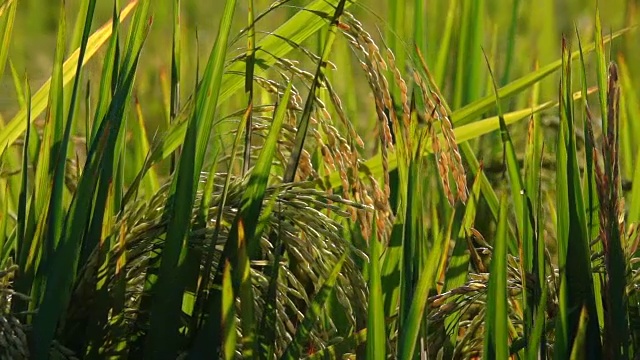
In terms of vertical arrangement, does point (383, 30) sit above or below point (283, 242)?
above

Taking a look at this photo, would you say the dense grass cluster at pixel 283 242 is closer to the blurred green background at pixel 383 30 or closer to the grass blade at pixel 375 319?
the grass blade at pixel 375 319

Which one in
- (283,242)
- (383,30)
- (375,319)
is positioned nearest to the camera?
(375,319)

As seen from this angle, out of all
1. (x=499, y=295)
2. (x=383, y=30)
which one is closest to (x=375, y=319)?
(x=499, y=295)

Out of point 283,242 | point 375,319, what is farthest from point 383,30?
point 375,319

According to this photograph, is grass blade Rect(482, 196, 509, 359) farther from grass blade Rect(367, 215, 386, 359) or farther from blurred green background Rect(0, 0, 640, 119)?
blurred green background Rect(0, 0, 640, 119)

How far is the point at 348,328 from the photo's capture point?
1204mm

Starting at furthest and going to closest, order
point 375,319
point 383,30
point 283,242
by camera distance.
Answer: point 383,30
point 283,242
point 375,319

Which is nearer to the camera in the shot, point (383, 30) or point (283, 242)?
point (283, 242)

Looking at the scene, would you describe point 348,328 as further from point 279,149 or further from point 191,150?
point 191,150

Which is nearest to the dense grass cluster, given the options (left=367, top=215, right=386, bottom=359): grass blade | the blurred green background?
(left=367, top=215, right=386, bottom=359): grass blade

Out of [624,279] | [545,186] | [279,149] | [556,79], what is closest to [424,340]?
[624,279]

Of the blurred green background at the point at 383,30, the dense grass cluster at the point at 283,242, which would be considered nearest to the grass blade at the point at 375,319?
the dense grass cluster at the point at 283,242

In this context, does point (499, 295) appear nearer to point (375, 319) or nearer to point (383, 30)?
point (375, 319)

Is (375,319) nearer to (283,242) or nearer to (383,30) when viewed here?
(283,242)
